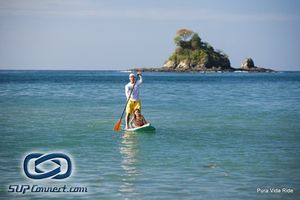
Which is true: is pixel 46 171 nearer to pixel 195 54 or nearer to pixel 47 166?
pixel 47 166

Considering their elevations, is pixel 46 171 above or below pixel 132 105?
below

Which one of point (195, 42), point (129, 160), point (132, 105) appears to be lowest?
point (129, 160)

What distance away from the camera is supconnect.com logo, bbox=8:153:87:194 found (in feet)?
41.6

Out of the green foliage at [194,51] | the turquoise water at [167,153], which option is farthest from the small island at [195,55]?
the turquoise water at [167,153]

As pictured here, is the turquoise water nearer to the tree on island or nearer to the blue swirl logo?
the blue swirl logo

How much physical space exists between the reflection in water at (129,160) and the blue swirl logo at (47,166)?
144cm

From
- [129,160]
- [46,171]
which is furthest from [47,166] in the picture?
[129,160]

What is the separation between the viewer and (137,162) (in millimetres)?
15672

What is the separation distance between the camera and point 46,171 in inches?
557

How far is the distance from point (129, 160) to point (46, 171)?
2679 mm

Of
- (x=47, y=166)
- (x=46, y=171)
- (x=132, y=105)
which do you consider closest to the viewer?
(x=46, y=171)

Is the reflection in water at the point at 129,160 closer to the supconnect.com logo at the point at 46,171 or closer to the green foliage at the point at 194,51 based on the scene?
the supconnect.com logo at the point at 46,171

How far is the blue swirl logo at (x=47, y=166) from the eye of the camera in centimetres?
1381

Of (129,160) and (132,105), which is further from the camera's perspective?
(132,105)
